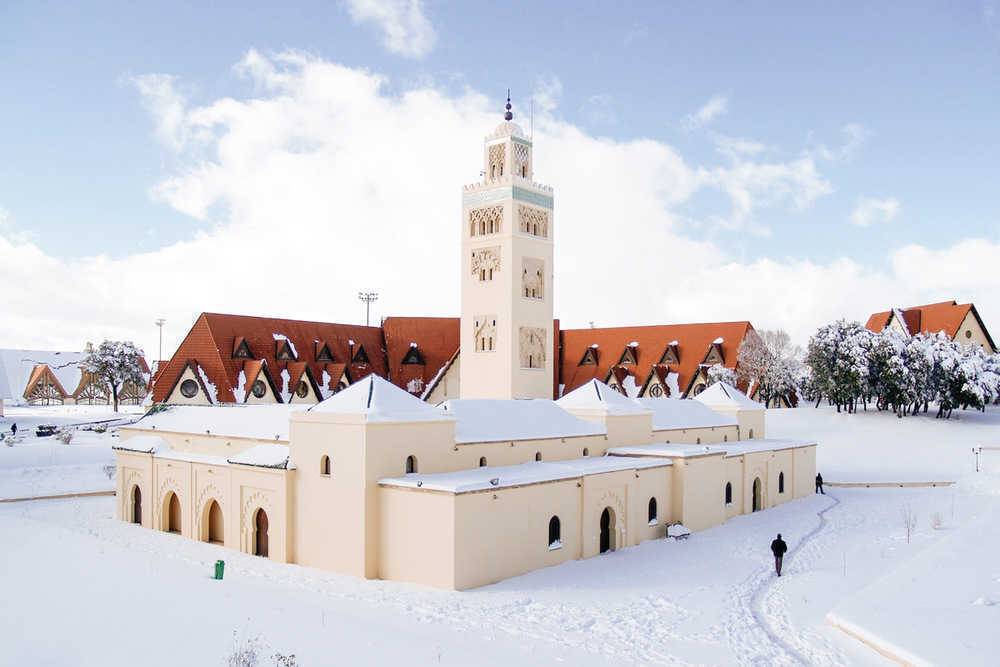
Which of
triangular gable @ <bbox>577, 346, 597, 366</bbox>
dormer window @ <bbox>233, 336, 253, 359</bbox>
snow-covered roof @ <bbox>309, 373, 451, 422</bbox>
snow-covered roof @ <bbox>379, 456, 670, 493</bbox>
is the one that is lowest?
snow-covered roof @ <bbox>379, 456, 670, 493</bbox>

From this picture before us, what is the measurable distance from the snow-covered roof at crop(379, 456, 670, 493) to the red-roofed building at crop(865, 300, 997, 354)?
33339 mm

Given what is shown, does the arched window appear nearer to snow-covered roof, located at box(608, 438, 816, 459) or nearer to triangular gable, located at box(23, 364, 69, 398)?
snow-covered roof, located at box(608, 438, 816, 459)

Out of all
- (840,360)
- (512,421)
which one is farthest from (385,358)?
(840,360)

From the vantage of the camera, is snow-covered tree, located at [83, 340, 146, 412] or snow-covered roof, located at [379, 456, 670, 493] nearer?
snow-covered roof, located at [379, 456, 670, 493]

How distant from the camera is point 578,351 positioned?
158 ft

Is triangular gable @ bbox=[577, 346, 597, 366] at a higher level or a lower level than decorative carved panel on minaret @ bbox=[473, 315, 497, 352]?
lower

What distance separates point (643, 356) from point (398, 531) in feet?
102

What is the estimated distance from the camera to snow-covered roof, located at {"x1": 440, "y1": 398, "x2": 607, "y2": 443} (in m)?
21.8

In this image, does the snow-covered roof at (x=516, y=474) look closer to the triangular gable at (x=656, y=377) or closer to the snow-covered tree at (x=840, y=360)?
the triangular gable at (x=656, y=377)

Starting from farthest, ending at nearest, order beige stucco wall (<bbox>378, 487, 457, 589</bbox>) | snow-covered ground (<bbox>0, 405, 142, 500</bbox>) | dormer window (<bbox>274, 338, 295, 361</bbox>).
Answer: dormer window (<bbox>274, 338, 295, 361</bbox>) < snow-covered ground (<bbox>0, 405, 142, 500</bbox>) < beige stucco wall (<bbox>378, 487, 457, 589</bbox>)

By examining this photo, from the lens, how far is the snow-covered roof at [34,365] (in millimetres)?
76500

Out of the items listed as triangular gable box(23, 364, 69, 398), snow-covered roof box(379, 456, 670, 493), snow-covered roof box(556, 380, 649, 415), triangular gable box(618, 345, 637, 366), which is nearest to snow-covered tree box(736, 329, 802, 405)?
triangular gable box(618, 345, 637, 366)

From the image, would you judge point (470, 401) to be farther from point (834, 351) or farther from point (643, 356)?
point (834, 351)

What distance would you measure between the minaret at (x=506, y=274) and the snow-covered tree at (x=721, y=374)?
13.4 metres
